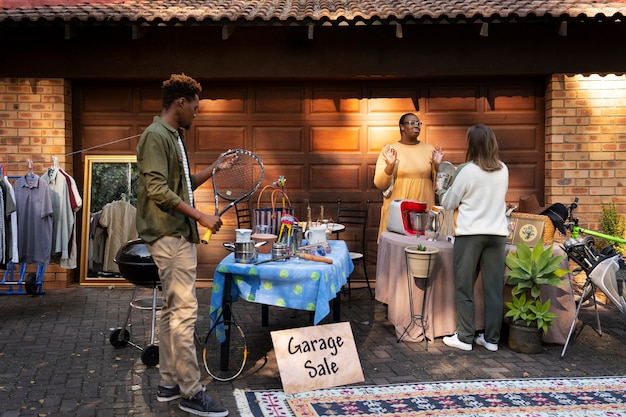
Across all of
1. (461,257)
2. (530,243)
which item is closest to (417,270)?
(461,257)

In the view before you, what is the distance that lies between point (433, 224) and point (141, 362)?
3.00 metres

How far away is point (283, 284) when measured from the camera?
449 cm

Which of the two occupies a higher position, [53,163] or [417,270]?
[53,163]

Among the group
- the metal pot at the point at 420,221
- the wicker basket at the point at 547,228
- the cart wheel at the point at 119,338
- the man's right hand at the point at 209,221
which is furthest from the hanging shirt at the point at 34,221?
the wicker basket at the point at 547,228

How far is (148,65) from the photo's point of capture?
8.18 metres

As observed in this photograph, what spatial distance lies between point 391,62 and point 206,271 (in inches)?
152

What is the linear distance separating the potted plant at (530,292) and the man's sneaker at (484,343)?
17 centimetres

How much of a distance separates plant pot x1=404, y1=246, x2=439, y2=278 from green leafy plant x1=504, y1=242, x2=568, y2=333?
729mm

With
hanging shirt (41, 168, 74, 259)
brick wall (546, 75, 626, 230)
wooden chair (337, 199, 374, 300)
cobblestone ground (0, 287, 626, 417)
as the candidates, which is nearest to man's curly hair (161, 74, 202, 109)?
cobblestone ground (0, 287, 626, 417)

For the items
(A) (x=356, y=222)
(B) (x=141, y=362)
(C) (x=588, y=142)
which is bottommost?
(B) (x=141, y=362)

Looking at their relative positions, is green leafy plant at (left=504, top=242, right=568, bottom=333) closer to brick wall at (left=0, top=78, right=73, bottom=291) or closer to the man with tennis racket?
the man with tennis racket

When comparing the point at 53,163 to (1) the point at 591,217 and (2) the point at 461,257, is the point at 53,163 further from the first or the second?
(1) the point at 591,217

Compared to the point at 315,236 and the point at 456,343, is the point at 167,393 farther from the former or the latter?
the point at 456,343

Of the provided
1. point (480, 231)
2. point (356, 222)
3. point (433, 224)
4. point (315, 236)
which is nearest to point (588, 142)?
point (356, 222)
